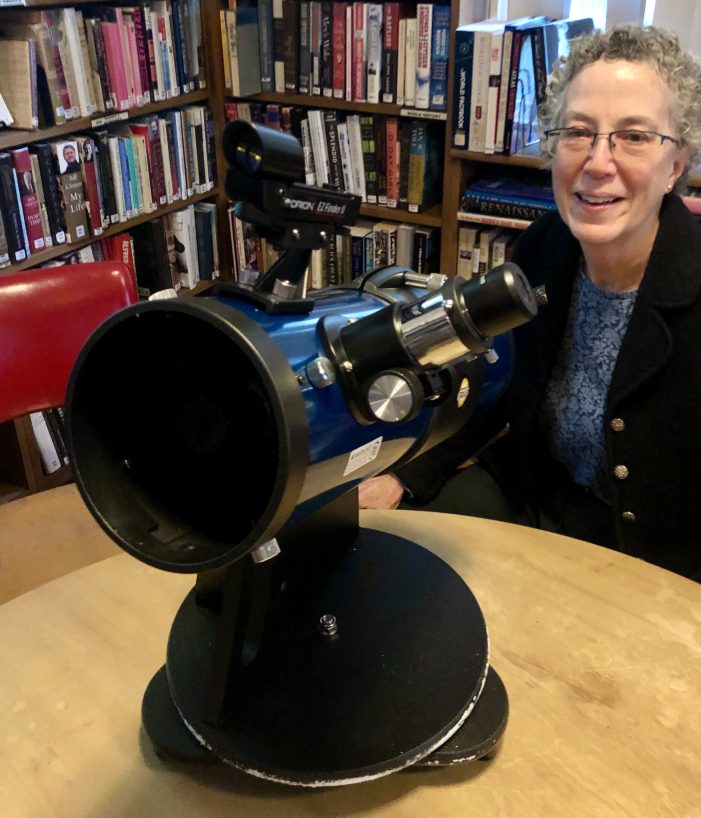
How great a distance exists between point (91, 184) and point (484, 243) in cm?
111

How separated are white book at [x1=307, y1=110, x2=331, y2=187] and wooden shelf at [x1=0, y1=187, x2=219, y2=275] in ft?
1.28

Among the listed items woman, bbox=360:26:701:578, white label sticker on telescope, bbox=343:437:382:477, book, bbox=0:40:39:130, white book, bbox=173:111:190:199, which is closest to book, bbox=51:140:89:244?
book, bbox=0:40:39:130

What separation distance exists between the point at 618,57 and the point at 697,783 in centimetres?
102

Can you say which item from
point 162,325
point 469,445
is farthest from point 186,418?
point 469,445

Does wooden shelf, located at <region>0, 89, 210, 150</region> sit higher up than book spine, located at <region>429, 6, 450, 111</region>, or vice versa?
book spine, located at <region>429, 6, 450, 111</region>

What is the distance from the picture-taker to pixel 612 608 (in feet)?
3.27

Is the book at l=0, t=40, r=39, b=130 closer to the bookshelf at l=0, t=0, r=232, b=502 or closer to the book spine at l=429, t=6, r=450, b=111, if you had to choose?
the bookshelf at l=0, t=0, r=232, b=502

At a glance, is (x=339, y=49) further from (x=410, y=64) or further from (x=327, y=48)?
(x=410, y=64)

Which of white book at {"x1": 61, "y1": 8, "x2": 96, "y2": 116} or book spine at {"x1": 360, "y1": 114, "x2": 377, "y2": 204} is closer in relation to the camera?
white book at {"x1": 61, "y1": 8, "x2": 96, "y2": 116}

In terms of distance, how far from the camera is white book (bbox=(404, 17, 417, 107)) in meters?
2.24

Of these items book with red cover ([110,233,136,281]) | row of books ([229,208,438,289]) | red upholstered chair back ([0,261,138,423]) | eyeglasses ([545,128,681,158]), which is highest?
eyeglasses ([545,128,681,158])

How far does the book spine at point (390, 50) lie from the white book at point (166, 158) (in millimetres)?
662

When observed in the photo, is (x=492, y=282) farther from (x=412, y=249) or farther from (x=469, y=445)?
(x=412, y=249)

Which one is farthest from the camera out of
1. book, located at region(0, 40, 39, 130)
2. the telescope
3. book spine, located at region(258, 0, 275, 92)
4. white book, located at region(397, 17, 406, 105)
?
book spine, located at region(258, 0, 275, 92)
